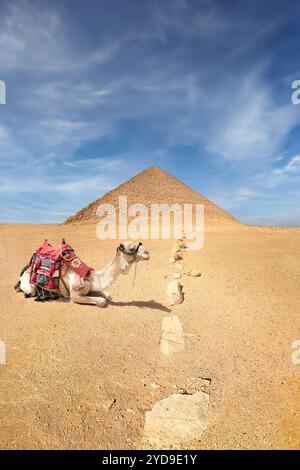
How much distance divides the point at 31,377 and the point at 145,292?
3813 millimetres

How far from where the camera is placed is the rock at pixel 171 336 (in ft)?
16.8

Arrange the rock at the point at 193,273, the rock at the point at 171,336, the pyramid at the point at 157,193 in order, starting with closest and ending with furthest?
1. the rock at the point at 171,336
2. the rock at the point at 193,273
3. the pyramid at the point at 157,193

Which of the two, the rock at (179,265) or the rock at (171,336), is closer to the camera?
the rock at (171,336)

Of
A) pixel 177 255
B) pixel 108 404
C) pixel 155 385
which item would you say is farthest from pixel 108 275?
pixel 177 255

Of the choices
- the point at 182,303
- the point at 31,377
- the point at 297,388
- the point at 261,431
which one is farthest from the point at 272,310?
the point at 31,377

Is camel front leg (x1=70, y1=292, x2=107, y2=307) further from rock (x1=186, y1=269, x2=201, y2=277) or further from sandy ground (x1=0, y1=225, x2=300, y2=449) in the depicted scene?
rock (x1=186, y1=269, x2=201, y2=277)

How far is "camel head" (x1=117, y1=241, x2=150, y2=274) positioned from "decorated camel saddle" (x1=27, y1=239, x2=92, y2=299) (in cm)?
69

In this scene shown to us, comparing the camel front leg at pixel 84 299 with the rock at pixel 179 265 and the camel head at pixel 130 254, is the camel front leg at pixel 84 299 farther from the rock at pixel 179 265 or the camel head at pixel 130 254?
the rock at pixel 179 265

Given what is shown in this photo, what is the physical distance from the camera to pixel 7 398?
380 centimetres

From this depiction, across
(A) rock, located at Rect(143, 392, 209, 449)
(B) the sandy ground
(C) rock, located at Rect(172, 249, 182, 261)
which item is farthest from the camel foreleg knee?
(C) rock, located at Rect(172, 249, 182, 261)

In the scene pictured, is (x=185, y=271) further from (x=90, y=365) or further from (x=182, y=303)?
(x=90, y=365)

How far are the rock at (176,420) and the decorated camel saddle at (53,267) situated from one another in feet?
9.16

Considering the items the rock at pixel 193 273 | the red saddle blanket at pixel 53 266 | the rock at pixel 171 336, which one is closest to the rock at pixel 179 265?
the rock at pixel 193 273

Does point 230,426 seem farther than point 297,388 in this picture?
No
